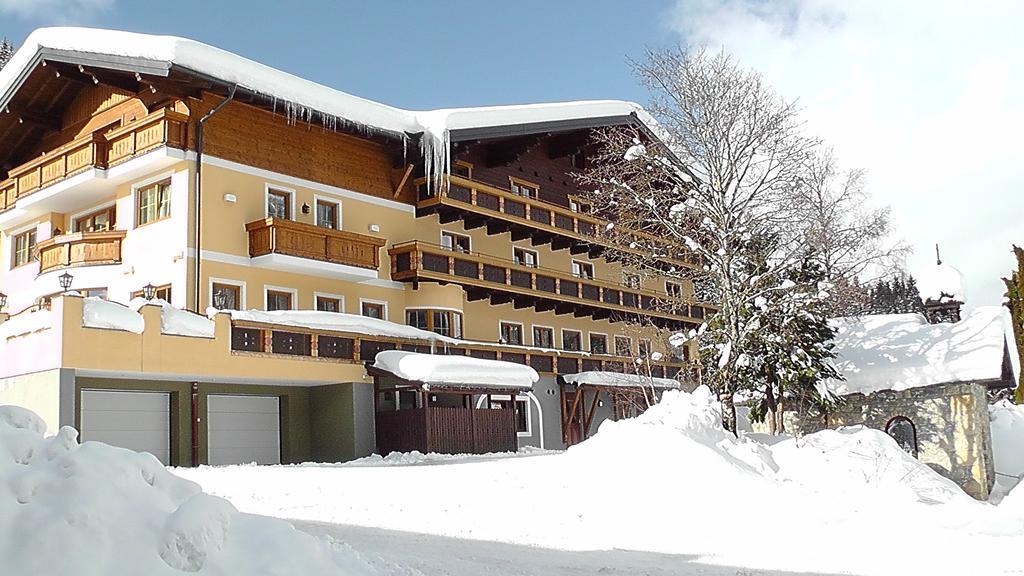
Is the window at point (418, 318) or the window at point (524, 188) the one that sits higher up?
the window at point (524, 188)

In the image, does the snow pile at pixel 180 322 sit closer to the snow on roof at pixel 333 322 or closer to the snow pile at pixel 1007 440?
the snow on roof at pixel 333 322

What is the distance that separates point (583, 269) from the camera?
35.1m

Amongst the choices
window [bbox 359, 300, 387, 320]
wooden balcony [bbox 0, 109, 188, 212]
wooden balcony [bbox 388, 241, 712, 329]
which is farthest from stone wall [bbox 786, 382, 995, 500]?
wooden balcony [bbox 0, 109, 188, 212]

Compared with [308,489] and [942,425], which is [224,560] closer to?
[308,489]

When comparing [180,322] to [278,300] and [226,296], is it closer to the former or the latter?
[226,296]

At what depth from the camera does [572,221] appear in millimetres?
32719

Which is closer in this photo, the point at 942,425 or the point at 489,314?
the point at 942,425

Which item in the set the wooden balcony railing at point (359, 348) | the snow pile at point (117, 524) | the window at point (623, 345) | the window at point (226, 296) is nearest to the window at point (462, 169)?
the wooden balcony railing at point (359, 348)

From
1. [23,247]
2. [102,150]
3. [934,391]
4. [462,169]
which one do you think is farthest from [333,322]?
[934,391]

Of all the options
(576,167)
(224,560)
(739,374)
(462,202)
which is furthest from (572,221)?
(224,560)

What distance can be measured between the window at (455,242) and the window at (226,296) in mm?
7600

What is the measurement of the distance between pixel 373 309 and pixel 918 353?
15.3m

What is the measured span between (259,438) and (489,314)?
9660 mm

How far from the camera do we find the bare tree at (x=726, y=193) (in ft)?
70.7
